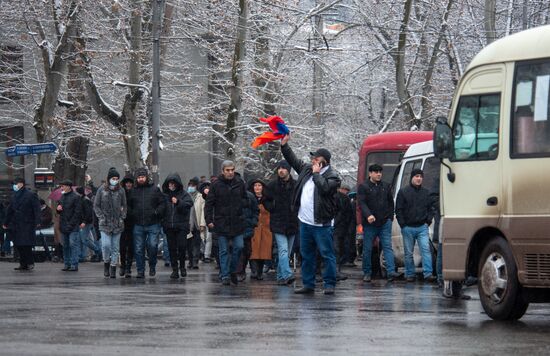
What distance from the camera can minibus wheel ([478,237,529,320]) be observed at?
1306cm

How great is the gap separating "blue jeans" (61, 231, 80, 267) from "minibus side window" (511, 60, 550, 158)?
14.5m

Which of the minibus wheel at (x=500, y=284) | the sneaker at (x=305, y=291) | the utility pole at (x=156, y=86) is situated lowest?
the sneaker at (x=305, y=291)

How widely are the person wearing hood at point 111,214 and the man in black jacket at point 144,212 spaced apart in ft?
0.96

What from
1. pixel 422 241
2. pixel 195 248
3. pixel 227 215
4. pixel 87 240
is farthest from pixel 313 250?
pixel 87 240

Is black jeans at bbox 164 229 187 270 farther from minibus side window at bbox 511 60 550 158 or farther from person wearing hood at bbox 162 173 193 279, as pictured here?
minibus side window at bbox 511 60 550 158

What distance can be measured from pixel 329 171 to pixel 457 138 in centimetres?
343

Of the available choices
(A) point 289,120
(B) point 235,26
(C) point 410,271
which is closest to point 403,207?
(C) point 410,271

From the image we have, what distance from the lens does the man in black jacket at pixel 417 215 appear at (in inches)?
840

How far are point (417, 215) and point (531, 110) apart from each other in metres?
8.30

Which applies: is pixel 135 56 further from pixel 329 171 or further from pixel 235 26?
pixel 329 171

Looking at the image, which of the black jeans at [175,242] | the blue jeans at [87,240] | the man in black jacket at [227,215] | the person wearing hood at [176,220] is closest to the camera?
the man in black jacket at [227,215]

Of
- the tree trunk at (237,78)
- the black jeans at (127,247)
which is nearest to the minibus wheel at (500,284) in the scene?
the black jeans at (127,247)

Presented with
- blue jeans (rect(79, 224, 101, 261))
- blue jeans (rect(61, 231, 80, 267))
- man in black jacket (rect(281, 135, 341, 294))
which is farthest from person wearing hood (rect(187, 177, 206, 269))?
man in black jacket (rect(281, 135, 341, 294))

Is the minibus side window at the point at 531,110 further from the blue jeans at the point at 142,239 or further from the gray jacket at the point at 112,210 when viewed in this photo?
the gray jacket at the point at 112,210
